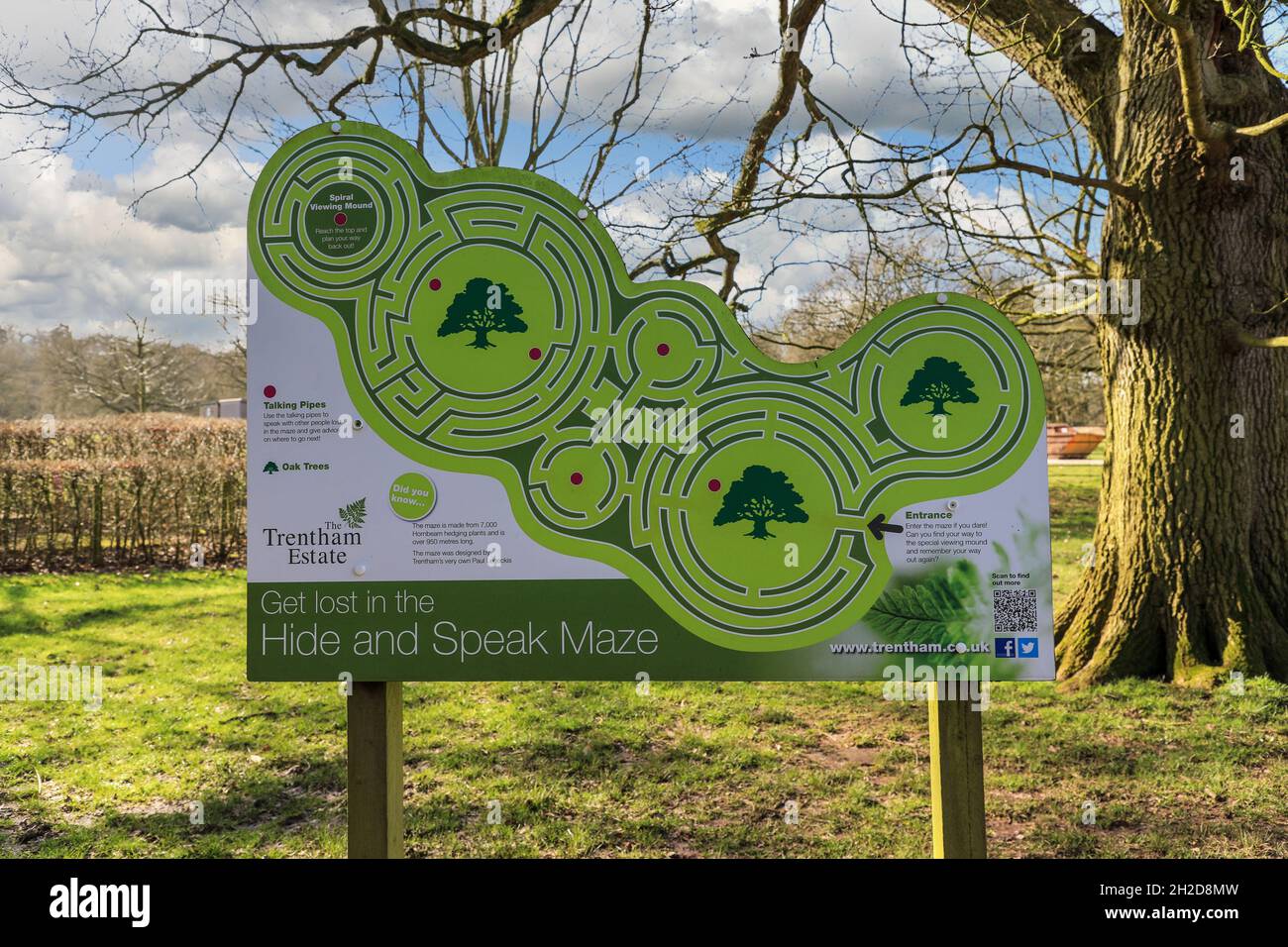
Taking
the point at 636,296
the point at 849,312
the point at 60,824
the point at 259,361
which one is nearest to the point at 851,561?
the point at 636,296

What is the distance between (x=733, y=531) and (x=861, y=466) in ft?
1.69

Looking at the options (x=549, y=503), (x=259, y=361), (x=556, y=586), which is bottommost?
(x=556, y=586)

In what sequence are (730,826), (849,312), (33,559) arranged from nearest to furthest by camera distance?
(730,826) < (849,312) < (33,559)

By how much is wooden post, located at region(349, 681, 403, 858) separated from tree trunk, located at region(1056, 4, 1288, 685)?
4.66 meters

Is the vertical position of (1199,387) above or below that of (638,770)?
above

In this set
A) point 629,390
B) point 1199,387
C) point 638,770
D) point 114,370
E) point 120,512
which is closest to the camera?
point 629,390

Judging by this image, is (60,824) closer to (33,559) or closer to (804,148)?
(804,148)

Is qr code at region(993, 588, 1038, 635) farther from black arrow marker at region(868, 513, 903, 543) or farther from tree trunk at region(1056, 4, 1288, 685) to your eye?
tree trunk at region(1056, 4, 1288, 685)

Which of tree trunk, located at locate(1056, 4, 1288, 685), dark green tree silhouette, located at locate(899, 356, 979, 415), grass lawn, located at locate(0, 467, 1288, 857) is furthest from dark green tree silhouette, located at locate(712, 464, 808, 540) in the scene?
tree trunk, located at locate(1056, 4, 1288, 685)

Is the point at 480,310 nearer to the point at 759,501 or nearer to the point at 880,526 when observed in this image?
the point at 759,501

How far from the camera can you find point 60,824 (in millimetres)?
4656

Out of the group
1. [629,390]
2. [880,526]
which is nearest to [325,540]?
[629,390]

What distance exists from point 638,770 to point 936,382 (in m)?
2.91

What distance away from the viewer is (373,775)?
3.39 meters
